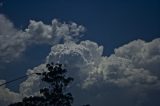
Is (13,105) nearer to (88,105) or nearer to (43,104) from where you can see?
(43,104)

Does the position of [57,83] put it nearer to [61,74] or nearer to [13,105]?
[61,74]

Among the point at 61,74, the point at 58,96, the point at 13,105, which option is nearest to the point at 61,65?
the point at 61,74

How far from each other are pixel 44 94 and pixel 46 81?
2778mm

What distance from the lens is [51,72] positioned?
72.4 meters

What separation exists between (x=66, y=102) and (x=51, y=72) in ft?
22.6

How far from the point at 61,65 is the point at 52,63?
1899 millimetres

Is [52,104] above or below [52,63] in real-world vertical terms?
below

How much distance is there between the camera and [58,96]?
7169 centimetres

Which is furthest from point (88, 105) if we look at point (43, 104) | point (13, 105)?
point (13, 105)

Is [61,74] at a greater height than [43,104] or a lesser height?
greater

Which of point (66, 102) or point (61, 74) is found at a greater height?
point (61, 74)

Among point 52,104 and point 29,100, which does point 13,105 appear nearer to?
point 29,100

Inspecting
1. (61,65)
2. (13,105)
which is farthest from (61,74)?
(13,105)

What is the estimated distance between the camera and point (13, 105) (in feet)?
245
